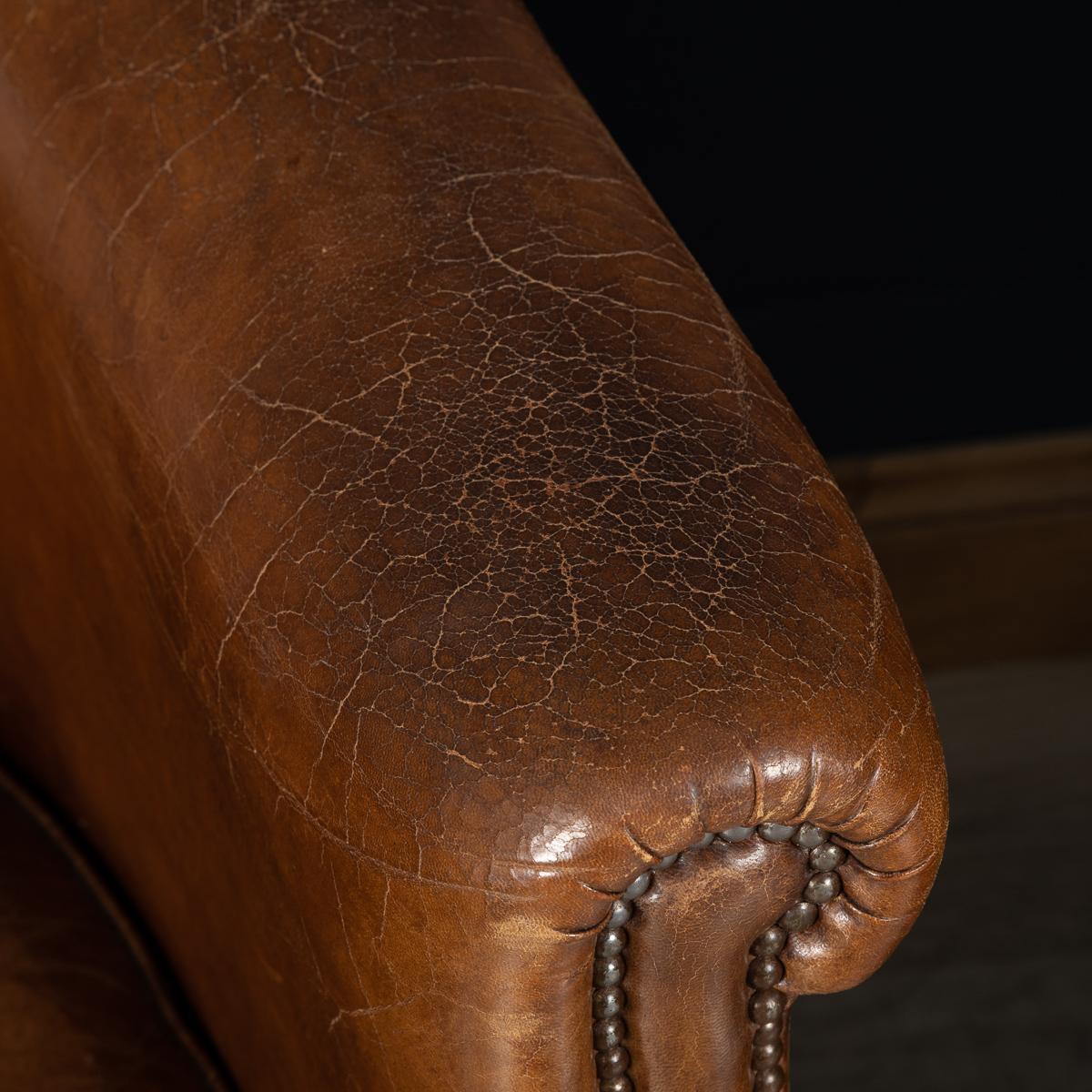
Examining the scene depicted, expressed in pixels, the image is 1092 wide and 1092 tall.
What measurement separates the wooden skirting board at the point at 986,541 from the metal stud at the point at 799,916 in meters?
0.97

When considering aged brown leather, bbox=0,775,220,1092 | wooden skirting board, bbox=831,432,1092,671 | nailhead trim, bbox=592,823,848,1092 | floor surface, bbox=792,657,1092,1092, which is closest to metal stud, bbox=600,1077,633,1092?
nailhead trim, bbox=592,823,848,1092

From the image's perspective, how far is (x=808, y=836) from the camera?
436 millimetres

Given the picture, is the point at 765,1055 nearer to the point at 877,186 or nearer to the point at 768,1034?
the point at 768,1034

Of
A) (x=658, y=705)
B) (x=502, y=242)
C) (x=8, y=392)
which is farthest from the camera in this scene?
(x=8, y=392)

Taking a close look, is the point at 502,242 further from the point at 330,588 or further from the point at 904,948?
the point at 904,948

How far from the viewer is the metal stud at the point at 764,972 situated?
48 centimetres

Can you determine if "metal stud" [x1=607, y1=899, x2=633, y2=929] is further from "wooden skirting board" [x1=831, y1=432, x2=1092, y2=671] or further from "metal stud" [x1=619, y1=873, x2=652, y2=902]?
"wooden skirting board" [x1=831, y1=432, x2=1092, y2=671]

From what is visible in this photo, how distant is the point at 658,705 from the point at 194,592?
6.9 inches

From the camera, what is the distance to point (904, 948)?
52.7 inches

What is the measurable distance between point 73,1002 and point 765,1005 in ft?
1.11

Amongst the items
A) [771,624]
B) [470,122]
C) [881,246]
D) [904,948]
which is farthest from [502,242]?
[904,948]

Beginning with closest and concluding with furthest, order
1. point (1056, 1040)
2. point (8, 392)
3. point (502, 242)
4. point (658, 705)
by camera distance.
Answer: point (658, 705), point (502, 242), point (8, 392), point (1056, 1040)

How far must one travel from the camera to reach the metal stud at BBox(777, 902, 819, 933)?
46 centimetres

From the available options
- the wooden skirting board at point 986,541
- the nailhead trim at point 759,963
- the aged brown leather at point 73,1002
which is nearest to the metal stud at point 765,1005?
the nailhead trim at point 759,963
